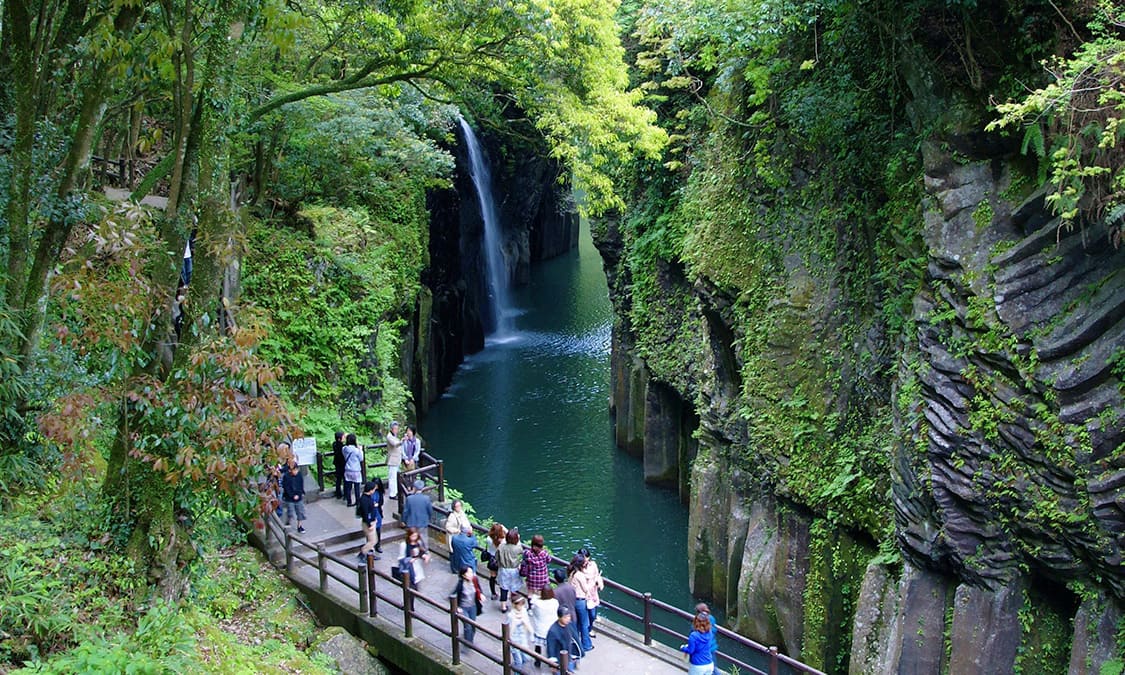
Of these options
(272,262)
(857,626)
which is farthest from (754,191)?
(272,262)

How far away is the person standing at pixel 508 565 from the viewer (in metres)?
13.2

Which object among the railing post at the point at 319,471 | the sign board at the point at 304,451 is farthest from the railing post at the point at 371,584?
the railing post at the point at 319,471

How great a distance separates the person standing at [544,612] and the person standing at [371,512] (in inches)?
154

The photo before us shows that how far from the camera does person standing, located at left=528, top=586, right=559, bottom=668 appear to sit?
12.0 meters

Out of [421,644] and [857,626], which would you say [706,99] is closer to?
[857,626]

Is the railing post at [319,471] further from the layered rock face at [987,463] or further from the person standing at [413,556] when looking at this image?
the layered rock face at [987,463]

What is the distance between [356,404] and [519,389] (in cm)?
1785

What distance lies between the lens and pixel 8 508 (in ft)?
36.6

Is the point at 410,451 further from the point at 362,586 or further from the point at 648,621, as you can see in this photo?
the point at 648,621

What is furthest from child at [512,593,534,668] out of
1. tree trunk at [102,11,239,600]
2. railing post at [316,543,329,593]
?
tree trunk at [102,11,239,600]

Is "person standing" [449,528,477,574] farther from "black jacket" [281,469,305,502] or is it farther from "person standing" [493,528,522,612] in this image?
"black jacket" [281,469,305,502]

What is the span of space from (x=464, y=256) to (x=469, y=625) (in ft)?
102

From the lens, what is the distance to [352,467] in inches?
648

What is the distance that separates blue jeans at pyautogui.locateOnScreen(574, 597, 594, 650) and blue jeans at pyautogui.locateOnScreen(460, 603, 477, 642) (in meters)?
1.46
